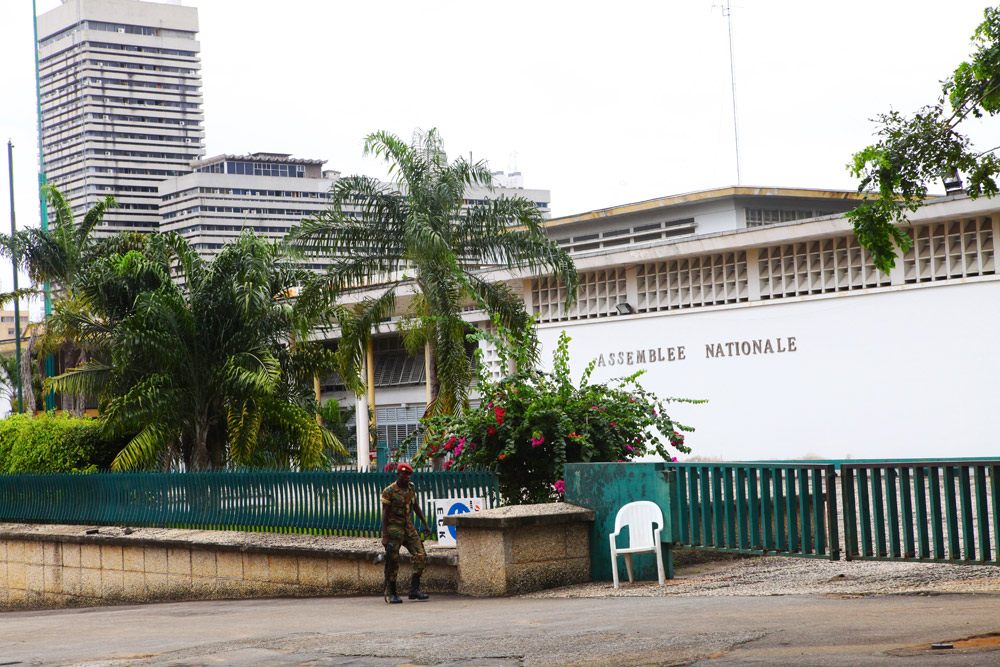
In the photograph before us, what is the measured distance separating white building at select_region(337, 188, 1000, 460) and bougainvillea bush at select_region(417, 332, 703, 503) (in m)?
11.6

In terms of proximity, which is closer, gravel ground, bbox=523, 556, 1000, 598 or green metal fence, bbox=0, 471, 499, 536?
gravel ground, bbox=523, 556, 1000, 598

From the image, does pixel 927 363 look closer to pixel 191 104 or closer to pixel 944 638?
pixel 944 638

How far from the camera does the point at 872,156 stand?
11.2 metres

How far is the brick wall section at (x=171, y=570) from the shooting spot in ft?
45.4

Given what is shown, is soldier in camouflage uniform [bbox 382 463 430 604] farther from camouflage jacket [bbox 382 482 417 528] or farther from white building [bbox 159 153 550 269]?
white building [bbox 159 153 550 269]

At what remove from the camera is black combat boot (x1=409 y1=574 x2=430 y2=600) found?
12.4m

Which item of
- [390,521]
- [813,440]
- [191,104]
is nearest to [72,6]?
[191,104]

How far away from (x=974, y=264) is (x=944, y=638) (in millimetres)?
18120

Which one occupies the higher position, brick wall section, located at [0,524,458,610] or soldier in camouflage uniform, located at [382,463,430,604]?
soldier in camouflage uniform, located at [382,463,430,604]

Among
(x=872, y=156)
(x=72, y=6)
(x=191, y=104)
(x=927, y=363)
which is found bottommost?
(x=927, y=363)

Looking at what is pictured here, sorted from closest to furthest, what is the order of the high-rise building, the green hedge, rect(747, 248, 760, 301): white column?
the green hedge < rect(747, 248, 760, 301): white column < the high-rise building

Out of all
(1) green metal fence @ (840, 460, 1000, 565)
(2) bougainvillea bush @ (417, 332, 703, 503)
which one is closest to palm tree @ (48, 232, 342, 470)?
(2) bougainvillea bush @ (417, 332, 703, 503)

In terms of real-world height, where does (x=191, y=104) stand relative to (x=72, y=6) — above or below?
below

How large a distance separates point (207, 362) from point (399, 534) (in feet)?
34.4
